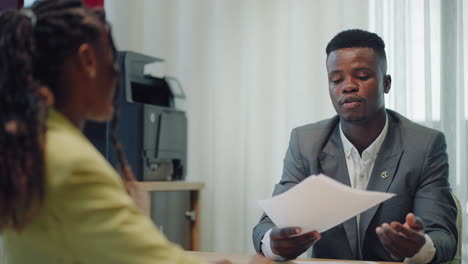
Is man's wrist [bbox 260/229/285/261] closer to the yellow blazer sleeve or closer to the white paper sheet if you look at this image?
the white paper sheet

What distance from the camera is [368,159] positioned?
1.82 metres

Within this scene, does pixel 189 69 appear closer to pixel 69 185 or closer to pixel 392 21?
pixel 392 21

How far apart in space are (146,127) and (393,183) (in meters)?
1.42

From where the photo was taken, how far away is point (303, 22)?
316 centimetres

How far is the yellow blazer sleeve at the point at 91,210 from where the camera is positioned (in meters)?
0.63

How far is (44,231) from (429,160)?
138 cm

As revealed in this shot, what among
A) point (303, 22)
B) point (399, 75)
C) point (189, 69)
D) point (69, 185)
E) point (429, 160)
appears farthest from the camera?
point (189, 69)

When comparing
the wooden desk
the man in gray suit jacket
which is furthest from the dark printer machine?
the man in gray suit jacket

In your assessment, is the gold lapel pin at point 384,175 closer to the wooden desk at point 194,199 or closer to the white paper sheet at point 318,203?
the white paper sheet at point 318,203

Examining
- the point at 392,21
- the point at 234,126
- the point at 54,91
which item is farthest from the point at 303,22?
the point at 54,91

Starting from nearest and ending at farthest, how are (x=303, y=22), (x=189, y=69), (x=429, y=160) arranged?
1. (x=429, y=160)
2. (x=303, y=22)
3. (x=189, y=69)

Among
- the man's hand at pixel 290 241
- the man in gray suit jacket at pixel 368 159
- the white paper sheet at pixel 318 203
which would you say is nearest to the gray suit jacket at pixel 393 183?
the man in gray suit jacket at pixel 368 159

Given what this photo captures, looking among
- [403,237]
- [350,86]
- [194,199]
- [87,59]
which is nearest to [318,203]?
[403,237]

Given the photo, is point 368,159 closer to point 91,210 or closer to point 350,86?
point 350,86
